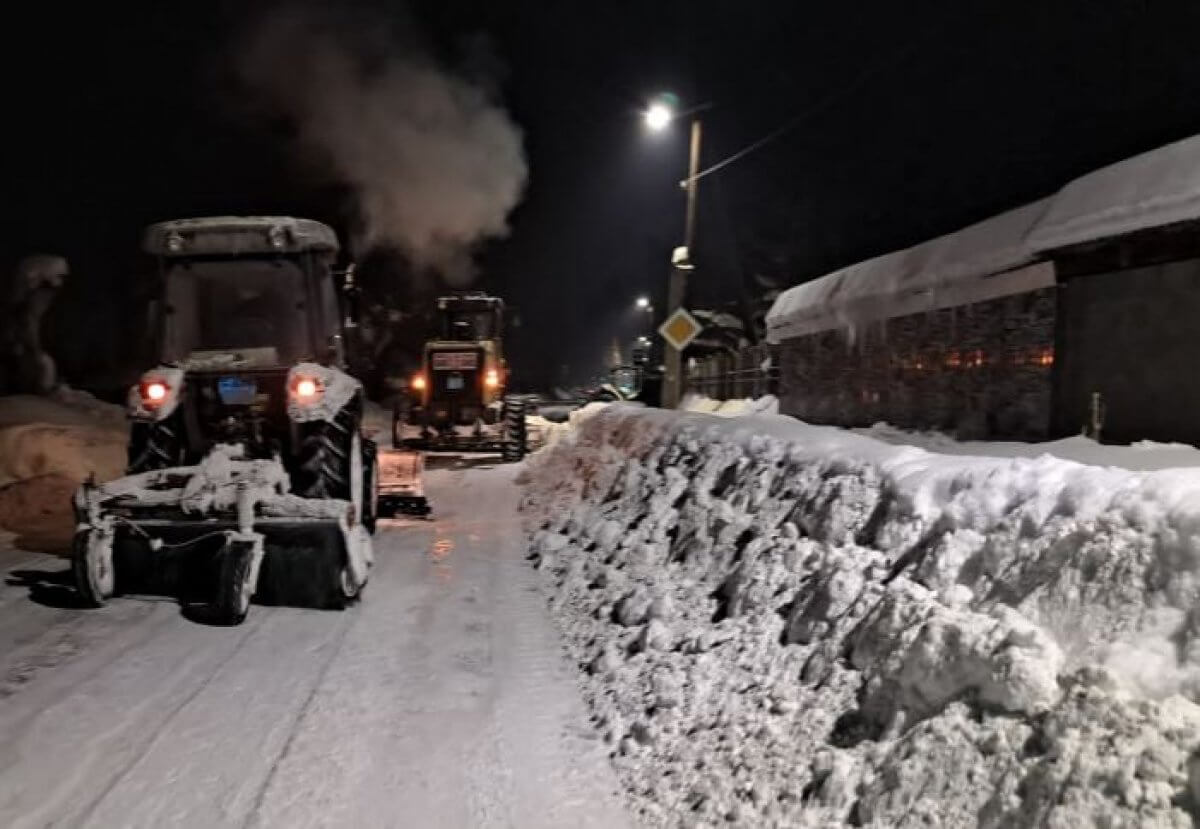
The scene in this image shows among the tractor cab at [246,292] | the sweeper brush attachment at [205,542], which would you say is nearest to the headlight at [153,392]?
the tractor cab at [246,292]

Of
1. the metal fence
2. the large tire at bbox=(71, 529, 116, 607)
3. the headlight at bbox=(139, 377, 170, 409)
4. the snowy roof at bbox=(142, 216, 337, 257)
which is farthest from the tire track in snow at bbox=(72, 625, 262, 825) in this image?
the metal fence

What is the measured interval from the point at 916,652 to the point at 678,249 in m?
16.2

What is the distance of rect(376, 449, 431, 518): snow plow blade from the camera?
11609mm

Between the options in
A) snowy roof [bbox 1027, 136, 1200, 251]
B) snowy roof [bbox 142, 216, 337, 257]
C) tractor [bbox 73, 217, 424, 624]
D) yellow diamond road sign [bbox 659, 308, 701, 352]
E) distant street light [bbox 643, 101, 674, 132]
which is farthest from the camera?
distant street light [bbox 643, 101, 674, 132]

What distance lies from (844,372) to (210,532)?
1427 centimetres

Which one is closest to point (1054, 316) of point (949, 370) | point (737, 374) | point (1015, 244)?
point (1015, 244)

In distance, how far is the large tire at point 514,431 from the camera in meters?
18.7

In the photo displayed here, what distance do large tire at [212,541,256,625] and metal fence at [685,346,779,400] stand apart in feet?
62.4

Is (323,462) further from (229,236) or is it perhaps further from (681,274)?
(681,274)

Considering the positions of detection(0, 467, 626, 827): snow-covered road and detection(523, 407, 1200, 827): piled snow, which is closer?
detection(523, 407, 1200, 827): piled snow

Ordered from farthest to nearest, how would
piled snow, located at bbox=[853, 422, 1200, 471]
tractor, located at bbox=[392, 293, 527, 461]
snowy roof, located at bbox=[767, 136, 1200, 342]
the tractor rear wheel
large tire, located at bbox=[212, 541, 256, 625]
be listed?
tractor, located at bbox=[392, 293, 527, 461]
the tractor rear wheel
snowy roof, located at bbox=[767, 136, 1200, 342]
piled snow, located at bbox=[853, 422, 1200, 471]
large tire, located at bbox=[212, 541, 256, 625]

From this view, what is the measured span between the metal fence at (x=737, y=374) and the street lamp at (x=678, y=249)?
6097 mm

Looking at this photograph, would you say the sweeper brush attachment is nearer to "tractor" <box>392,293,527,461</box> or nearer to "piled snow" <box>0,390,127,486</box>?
"piled snow" <box>0,390,127,486</box>

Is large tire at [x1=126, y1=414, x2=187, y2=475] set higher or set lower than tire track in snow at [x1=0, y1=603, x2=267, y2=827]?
higher
